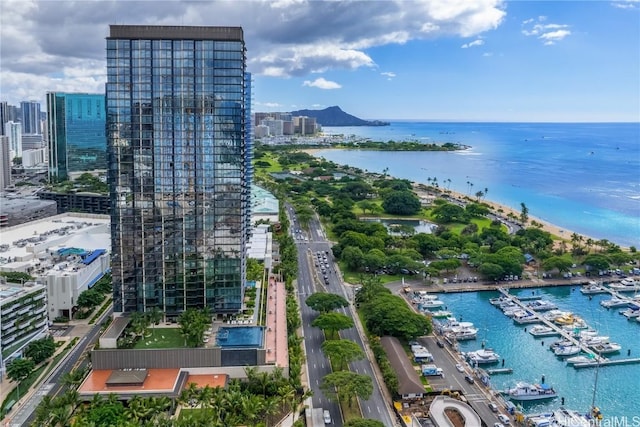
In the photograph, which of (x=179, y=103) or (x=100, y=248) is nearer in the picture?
(x=179, y=103)

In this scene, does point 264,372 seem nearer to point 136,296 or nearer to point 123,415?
point 123,415

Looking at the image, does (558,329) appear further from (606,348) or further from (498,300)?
(498,300)

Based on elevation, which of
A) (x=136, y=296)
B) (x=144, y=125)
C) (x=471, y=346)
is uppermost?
(x=144, y=125)

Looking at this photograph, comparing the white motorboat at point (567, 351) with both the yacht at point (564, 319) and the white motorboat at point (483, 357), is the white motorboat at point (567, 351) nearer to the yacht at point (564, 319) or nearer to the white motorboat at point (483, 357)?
the yacht at point (564, 319)

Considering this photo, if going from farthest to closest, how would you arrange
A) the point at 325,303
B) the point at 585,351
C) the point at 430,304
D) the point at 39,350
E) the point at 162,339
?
1. the point at 430,304
2. the point at 325,303
3. the point at 585,351
4. the point at 39,350
5. the point at 162,339

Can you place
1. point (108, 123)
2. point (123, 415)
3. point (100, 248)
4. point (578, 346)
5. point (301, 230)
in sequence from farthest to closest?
point (301, 230), point (100, 248), point (578, 346), point (108, 123), point (123, 415)

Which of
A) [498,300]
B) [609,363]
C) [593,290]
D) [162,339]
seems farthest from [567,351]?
[162,339]

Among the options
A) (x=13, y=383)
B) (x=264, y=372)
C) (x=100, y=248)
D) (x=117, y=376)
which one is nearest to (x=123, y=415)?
(x=117, y=376)
